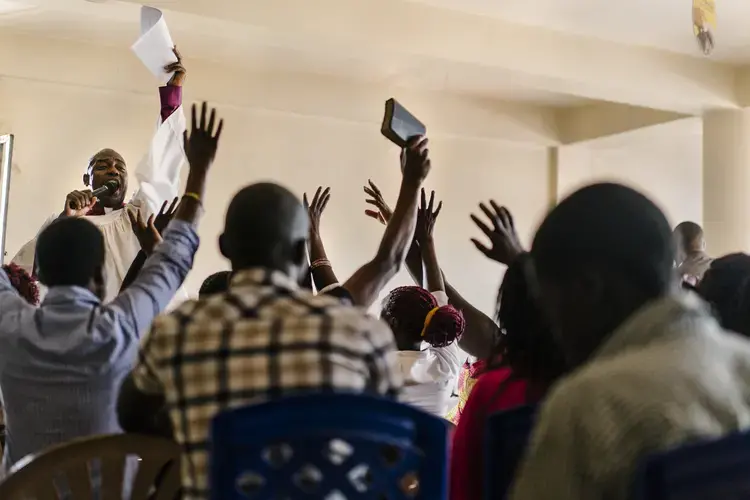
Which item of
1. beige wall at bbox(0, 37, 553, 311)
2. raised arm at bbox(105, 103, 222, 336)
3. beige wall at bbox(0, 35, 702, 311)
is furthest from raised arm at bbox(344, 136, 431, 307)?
beige wall at bbox(0, 35, 702, 311)

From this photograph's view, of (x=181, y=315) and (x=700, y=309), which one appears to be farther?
(x=181, y=315)

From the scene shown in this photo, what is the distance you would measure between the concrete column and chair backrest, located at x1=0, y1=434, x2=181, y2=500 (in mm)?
4879

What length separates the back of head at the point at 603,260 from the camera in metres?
0.92

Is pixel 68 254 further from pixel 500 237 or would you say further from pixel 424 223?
pixel 424 223

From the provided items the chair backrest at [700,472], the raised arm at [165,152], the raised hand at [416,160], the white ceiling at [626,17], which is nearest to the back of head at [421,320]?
the raised hand at [416,160]

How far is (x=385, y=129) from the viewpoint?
186 centimetres

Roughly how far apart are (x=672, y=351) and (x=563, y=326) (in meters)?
0.18

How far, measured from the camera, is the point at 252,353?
1.12 m

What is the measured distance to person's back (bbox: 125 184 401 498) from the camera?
3.67 ft

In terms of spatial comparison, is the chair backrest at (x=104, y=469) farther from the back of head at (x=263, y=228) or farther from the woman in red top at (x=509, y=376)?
the woman in red top at (x=509, y=376)

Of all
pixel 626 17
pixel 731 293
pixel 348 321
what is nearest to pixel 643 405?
pixel 348 321

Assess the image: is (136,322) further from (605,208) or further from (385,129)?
(605,208)

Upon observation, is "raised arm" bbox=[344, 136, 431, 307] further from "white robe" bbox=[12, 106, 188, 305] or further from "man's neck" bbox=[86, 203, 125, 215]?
"man's neck" bbox=[86, 203, 125, 215]

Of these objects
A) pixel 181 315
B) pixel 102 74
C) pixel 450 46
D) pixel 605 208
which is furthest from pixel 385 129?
pixel 102 74
